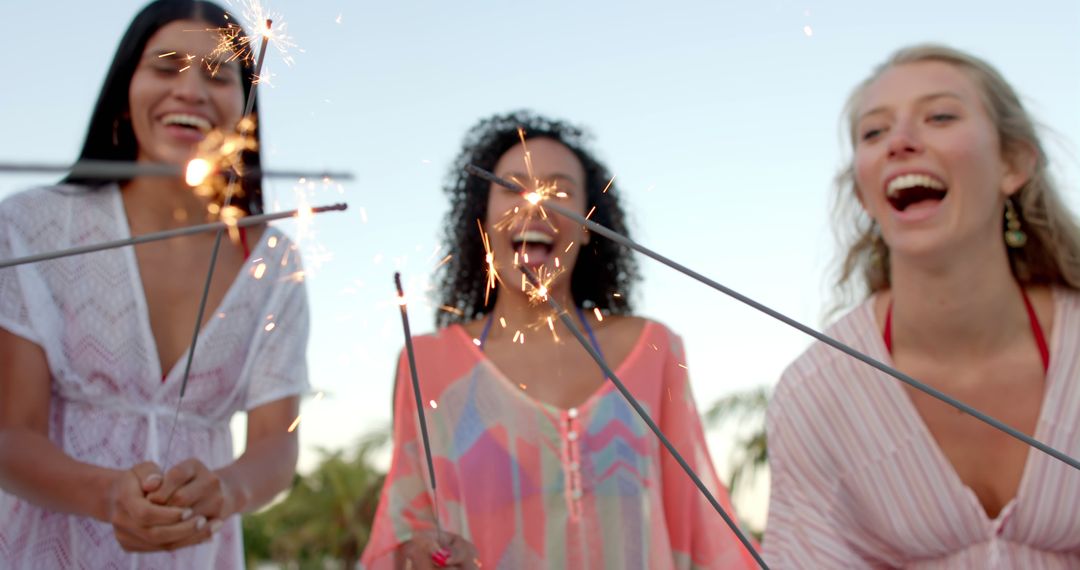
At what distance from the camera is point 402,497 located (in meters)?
2.44

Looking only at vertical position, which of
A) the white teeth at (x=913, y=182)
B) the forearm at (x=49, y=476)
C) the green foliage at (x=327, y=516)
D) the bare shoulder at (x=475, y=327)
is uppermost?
the white teeth at (x=913, y=182)

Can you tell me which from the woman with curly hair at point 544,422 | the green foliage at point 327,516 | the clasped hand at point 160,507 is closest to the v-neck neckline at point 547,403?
the woman with curly hair at point 544,422

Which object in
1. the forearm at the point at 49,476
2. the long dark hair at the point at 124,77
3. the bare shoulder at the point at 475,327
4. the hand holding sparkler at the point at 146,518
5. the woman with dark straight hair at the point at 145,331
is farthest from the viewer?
the bare shoulder at the point at 475,327

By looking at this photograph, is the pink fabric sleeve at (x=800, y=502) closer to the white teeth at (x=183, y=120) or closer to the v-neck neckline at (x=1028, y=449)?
the v-neck neckline at (x=1028, y=449)

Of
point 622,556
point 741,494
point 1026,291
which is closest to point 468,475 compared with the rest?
point 622,556

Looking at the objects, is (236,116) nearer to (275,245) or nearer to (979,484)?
(275,245)

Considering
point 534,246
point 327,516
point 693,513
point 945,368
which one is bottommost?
point 327,516

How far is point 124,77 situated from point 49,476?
87 centimetres

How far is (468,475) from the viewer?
2.45 meters

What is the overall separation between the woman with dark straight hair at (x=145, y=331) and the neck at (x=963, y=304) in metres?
1.37

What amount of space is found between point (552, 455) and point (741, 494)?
924 centimetres

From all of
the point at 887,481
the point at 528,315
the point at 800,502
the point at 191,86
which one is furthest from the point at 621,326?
the point at 191,86

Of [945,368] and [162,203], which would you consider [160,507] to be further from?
[945,368]

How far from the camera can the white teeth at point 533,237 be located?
8.29 feet
